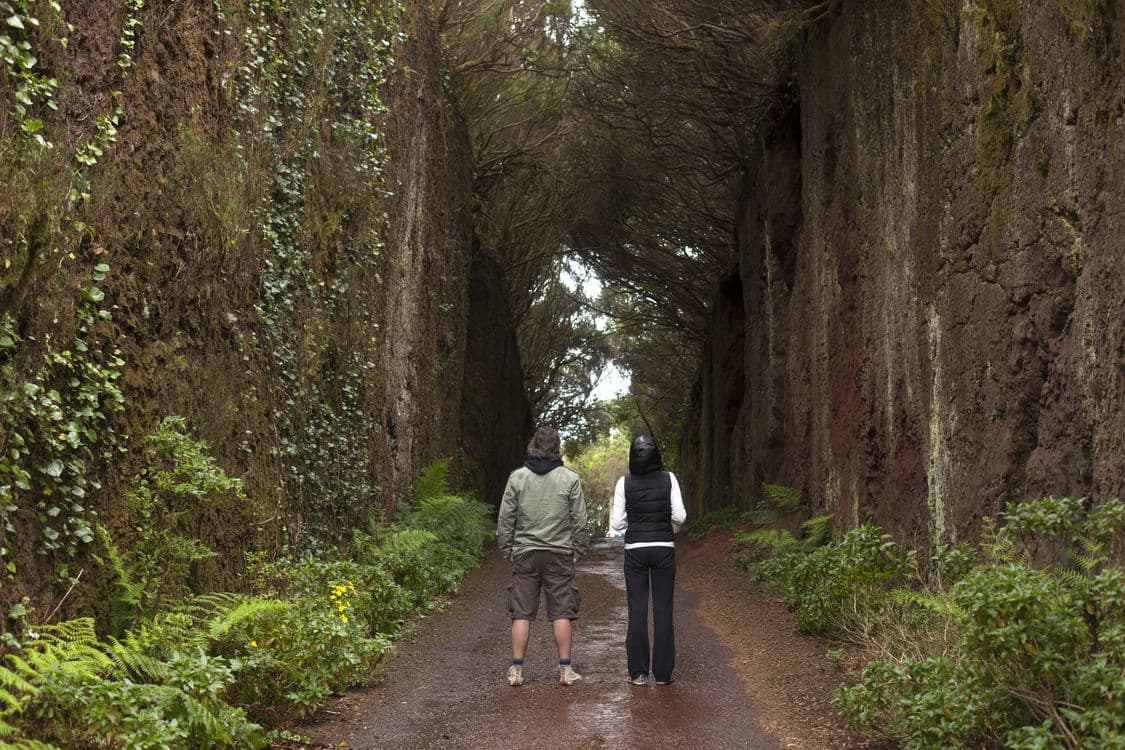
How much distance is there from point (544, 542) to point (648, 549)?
33.5 inches

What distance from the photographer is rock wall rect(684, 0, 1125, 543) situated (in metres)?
6.30

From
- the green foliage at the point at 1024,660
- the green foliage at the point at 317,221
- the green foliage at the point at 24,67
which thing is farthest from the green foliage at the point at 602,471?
the green foliage at the point at 24,67

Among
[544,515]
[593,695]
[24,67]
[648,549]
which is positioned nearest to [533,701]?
[593,695]

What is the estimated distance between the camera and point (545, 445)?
8766 millimetres

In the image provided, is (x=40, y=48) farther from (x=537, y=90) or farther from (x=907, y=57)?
(x=537, y=90)

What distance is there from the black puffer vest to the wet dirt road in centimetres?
116

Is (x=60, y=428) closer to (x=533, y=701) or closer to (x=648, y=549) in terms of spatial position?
(x=533, y=701)

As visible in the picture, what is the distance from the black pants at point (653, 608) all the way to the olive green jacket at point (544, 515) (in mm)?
512

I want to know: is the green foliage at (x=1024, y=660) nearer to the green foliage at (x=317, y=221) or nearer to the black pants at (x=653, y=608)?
the black pants at (x=653, y=608)

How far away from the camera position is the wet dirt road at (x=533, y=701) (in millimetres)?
6648

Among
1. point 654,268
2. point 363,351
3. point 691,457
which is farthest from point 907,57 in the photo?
point 691,457

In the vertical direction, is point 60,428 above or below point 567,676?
above

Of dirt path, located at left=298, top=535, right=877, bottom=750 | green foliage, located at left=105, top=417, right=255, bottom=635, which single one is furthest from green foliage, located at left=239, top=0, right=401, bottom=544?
dirt path, located at left=298, top=535, right=877, bottom=750

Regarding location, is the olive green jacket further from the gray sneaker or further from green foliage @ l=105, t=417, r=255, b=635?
green foliage @ l=105, t=417, r=255, b=635
